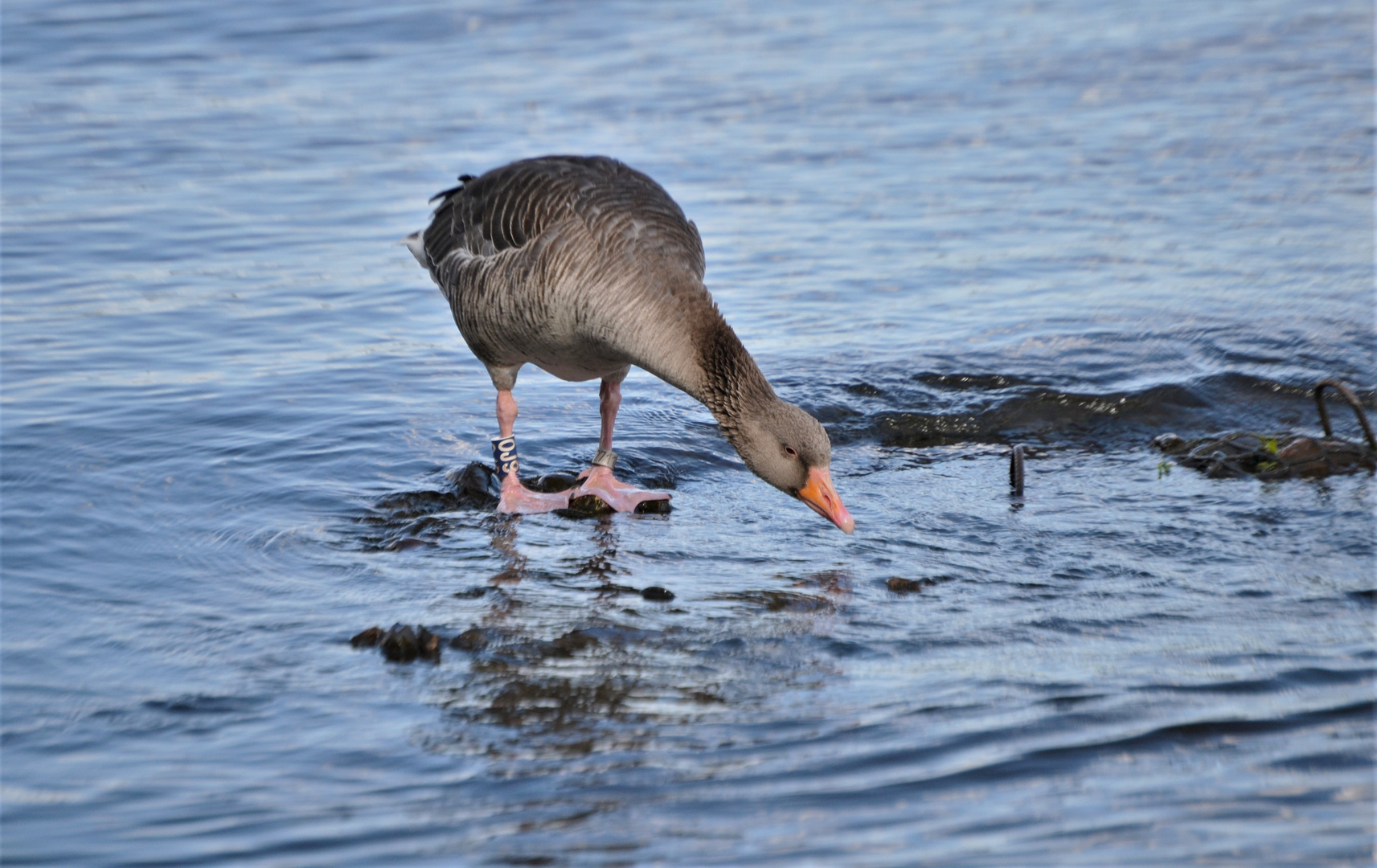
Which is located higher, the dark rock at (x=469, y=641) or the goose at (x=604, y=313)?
the goose at (x=604, y=313)

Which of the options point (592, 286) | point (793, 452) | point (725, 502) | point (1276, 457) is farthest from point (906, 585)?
point (1276, 457)

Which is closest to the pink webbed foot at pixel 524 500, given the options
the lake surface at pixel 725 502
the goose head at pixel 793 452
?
the lake surface at pixel 725 502

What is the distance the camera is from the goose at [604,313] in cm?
632

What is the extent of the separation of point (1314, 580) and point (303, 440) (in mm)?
5276

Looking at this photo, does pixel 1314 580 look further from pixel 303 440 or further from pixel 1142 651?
pixel 303 440

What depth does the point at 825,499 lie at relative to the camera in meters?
6.10

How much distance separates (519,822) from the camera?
3920 millimetres

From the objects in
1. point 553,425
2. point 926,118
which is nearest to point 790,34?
point 926,118

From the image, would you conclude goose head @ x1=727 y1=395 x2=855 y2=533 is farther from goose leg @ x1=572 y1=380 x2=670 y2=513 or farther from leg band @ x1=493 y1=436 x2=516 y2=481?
leg band @ x1=493 y1=436 x2=516 y2=481

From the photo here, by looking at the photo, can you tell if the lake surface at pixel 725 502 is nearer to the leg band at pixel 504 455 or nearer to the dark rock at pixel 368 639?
the dark rock at pixel 368 639

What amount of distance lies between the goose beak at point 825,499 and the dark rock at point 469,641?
169 centimetres

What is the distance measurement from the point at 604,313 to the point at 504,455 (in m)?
1.14

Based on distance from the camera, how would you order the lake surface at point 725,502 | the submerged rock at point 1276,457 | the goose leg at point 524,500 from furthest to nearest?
the goose leg at point 524,500, the submerged rock at point 1276,457, the lake surface at point 725,502

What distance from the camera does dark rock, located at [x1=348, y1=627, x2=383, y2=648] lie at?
16.8ft
